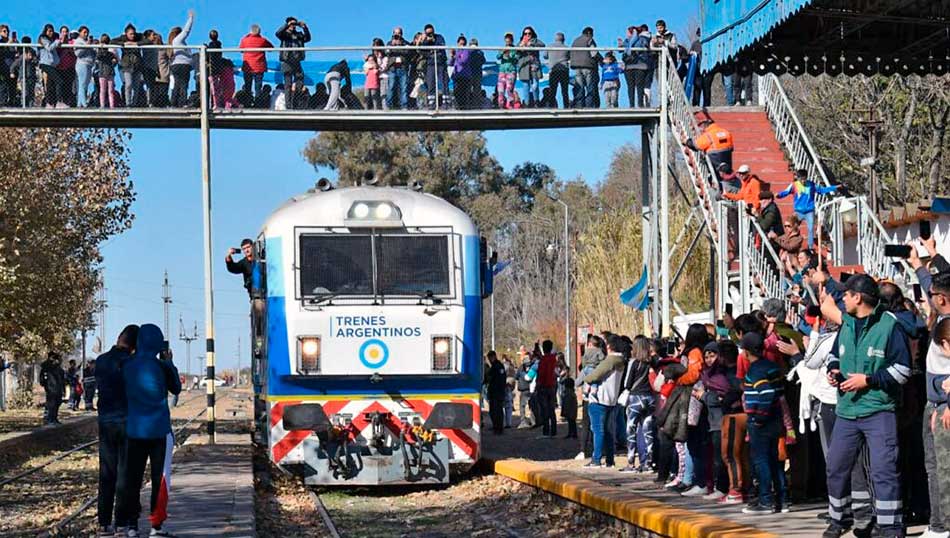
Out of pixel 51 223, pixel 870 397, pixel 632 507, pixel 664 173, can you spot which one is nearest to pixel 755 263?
pixel 664 173

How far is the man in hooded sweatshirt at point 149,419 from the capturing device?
13.0 m

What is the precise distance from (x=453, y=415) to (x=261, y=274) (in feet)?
9.47

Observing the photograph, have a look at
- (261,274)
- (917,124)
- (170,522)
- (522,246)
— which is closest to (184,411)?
(522,246)

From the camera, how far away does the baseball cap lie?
41.7 ft

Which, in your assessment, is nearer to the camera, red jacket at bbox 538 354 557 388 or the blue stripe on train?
the blue stripe on train

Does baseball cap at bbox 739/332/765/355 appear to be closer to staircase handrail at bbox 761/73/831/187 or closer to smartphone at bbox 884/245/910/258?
smartphone at bbox 884/245/910/258

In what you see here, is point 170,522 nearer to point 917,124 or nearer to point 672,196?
point 917,124

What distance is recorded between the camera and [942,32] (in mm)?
18781

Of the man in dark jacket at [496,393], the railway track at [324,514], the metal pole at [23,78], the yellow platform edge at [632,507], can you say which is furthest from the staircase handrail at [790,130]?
the metal pole at [23,78]

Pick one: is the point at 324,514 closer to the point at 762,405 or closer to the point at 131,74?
the point at 762,405

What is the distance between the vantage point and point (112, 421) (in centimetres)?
1350

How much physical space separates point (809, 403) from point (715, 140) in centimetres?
1013

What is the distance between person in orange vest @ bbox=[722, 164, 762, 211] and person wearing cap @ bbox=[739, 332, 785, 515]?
7.83m

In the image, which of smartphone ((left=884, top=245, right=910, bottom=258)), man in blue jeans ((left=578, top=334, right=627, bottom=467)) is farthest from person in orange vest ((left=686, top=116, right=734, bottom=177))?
smartphone ((left=884, top=245, right=910, bottom=258))
